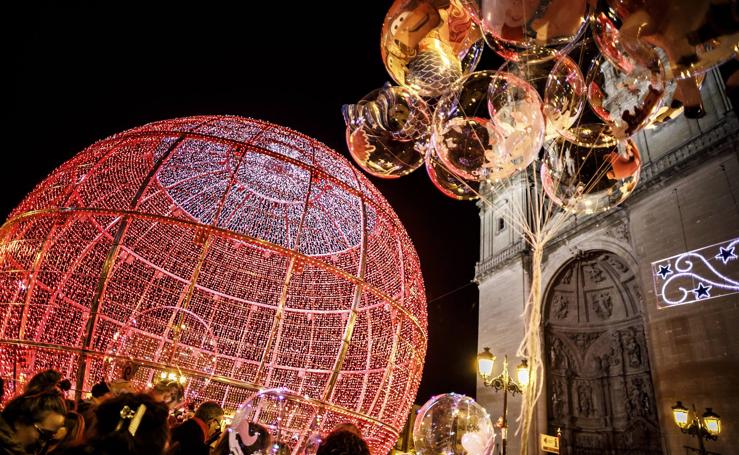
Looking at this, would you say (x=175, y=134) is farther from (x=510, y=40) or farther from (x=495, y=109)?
(x=495, y=109)

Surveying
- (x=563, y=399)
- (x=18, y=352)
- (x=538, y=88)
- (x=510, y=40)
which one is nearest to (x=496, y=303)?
(x=563, y=399)

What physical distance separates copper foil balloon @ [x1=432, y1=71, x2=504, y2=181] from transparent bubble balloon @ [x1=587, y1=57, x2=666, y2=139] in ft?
3.50

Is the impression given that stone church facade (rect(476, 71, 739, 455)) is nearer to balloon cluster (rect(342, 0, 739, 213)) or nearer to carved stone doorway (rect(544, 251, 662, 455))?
carved stone doorway (rect(544, 251, 662, 455))

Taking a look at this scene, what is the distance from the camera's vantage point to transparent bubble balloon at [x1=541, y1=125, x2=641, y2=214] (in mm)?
5141

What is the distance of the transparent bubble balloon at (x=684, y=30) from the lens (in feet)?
7.86

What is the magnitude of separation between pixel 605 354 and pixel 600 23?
14599 millimetres

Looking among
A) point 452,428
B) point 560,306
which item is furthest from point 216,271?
point 560,306

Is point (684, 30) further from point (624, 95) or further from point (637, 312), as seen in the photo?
point (637, 312)

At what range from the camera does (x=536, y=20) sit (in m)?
3.30

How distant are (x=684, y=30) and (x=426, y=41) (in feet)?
6.88

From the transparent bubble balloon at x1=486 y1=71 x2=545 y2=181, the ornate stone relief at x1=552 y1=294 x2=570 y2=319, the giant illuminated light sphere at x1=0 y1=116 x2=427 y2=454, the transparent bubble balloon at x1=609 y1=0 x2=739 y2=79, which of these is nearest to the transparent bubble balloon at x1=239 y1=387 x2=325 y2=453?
the giant illuminated light sphere at x1=0 y1=116 x2=427 y2=454

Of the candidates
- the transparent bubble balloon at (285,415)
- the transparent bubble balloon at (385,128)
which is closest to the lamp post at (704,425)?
the transparent bubble balloon at (385,128)

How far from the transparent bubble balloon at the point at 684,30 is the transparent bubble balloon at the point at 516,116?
1.50 m

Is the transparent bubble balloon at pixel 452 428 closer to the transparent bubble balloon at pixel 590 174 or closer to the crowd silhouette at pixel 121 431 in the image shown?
the crowd silhouette at pixel 121 431
